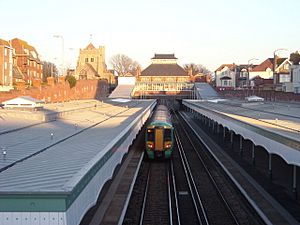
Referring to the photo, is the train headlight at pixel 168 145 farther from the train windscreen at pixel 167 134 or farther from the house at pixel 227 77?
the house at pixel 227 77

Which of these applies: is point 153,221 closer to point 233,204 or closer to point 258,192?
point 233,204

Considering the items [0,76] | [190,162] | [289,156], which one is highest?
[0,76]

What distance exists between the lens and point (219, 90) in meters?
98.6

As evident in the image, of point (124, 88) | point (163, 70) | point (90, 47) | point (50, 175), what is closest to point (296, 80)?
point (124, 88)

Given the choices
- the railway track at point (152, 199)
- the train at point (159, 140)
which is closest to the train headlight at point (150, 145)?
the train at point (159, 140)

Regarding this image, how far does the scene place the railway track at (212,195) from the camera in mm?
14789

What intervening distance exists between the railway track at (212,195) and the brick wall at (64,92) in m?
19.1

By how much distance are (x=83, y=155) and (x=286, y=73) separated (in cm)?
9148

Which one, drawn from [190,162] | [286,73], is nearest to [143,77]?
[286,73]

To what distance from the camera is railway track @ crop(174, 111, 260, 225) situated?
1479 cm

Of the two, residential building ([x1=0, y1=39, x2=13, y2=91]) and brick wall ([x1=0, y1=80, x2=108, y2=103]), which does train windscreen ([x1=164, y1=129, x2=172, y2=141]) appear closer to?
brick wall ([x1=0, y1=80, x2=108, y2=103])

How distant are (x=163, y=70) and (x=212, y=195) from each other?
109 m

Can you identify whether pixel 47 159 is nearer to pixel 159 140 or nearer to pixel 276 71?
pixel 159 140

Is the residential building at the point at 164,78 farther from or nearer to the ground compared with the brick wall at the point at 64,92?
farther from the ground
